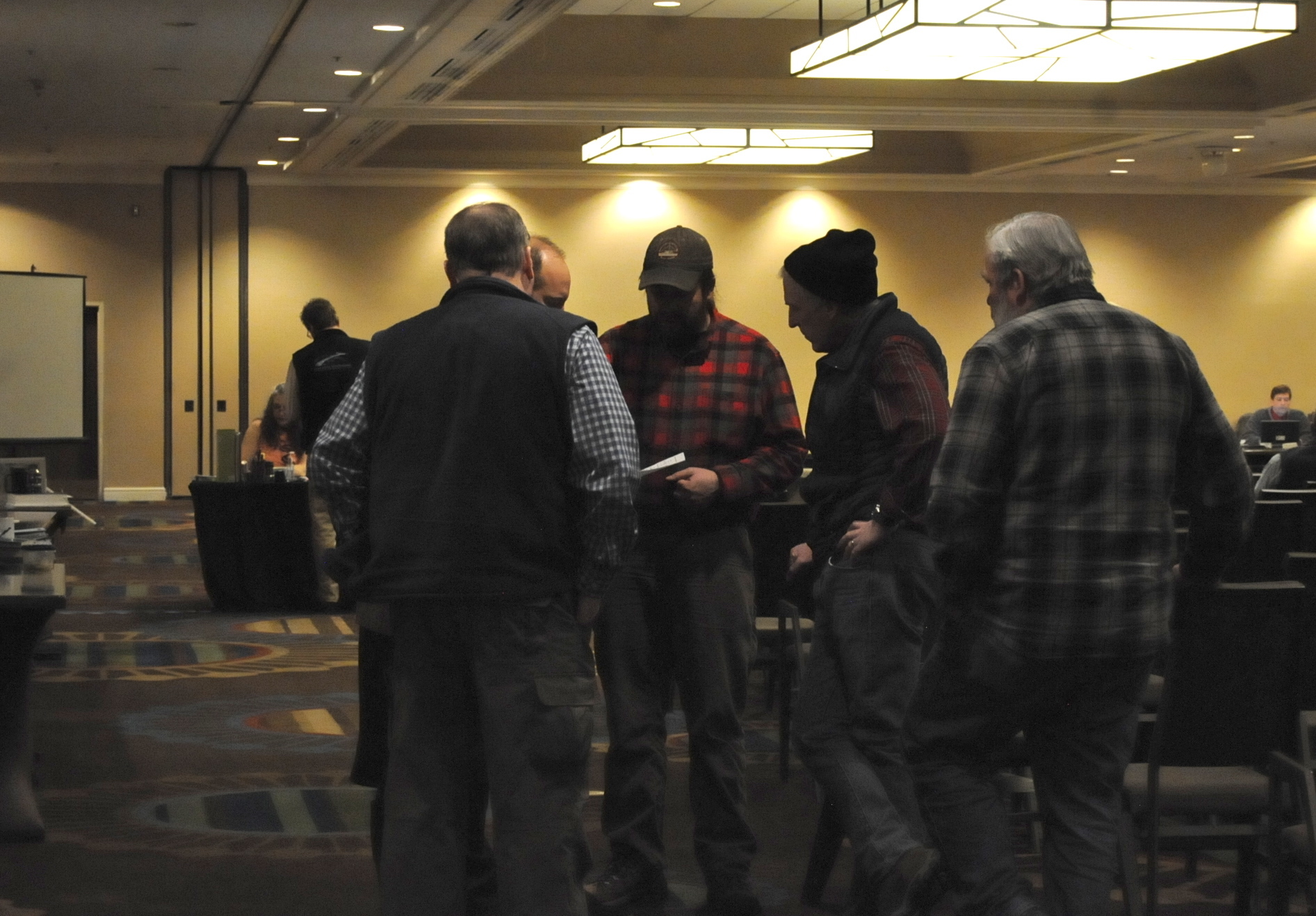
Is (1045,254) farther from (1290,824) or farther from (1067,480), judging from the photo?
(1290,824)

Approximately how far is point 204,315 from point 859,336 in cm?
1529

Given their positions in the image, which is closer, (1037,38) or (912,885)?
(912,885)

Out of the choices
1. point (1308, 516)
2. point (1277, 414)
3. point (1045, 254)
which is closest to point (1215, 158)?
point (1277, 414)

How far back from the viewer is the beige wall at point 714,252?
1739cm

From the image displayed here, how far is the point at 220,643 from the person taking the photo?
7746 millimetres

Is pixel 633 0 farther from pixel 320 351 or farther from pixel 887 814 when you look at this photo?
pixel 887 814

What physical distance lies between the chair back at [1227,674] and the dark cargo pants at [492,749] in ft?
3.71

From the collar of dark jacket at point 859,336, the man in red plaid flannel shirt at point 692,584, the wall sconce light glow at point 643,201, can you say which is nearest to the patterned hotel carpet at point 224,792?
the man in red plaid flannel shirt at point 692,584

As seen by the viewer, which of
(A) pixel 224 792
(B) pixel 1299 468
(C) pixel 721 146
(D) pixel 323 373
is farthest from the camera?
(C) pixel 721 146

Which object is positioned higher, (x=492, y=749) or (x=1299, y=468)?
(x=1299, y=468)

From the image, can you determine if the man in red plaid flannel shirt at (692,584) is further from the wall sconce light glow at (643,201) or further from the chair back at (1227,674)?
the wall sconce light glow at (643,201)

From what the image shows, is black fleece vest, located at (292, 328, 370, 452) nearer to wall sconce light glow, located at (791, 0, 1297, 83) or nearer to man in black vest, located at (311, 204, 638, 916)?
man in black vest, located at (311, 204, 638, 916)

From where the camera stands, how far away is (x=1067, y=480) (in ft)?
8.38

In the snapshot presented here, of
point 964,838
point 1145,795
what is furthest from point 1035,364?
point 1145,795
